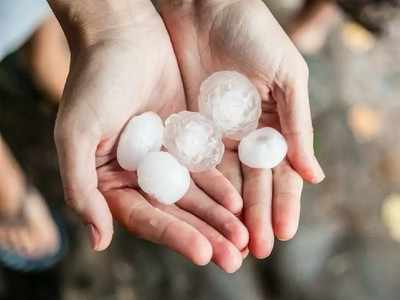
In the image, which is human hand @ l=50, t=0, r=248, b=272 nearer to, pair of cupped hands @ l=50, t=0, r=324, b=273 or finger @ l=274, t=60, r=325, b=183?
pair of cupped hands @ l=50, t=0, r=324, b=273

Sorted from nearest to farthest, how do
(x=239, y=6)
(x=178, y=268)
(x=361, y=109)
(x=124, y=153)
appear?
(x=124, y=153) → (x=239, y=6) → (x=178, y=268) → (x=361, y=109)

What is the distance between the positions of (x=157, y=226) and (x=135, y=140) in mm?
166

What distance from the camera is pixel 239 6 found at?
50.0 inches

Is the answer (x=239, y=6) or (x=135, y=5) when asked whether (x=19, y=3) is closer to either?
(x=135, y=5)

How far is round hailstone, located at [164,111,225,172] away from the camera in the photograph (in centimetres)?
117

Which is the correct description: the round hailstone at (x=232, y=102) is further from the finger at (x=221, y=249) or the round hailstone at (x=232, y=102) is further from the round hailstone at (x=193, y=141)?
the finger at (x=221, y=249)

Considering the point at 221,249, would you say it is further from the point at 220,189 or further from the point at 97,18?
the point at 97,18

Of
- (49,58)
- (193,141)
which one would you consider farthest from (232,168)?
(49,58)

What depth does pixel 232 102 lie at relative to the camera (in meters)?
1.23

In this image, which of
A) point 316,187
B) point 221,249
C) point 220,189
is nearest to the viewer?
point 221,249

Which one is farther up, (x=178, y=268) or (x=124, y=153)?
(x=124, y=153)

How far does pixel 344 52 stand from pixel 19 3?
3.32ft

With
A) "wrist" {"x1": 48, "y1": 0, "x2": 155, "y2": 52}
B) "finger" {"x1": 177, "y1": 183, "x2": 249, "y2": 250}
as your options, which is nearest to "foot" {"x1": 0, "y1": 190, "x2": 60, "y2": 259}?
"wrist" {"x1": 48, "y1": 0, "x2": 155, "y2": 52}

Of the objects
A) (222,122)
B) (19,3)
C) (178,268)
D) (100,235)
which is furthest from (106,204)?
(178,268)
